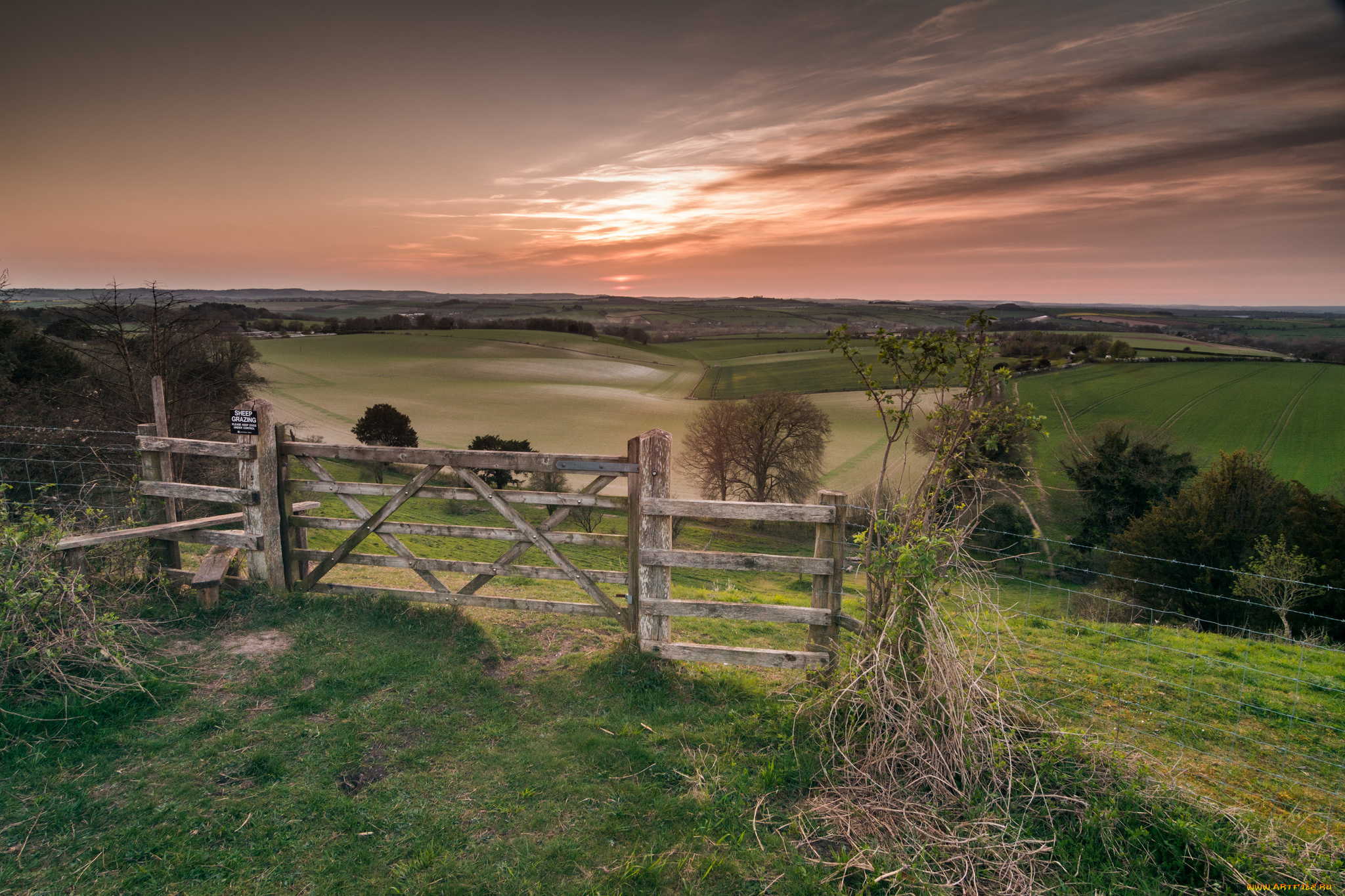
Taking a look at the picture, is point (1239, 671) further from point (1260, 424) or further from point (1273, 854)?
point (1260, 424)

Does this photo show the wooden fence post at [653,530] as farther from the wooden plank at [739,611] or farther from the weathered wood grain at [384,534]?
the weathered wood grain at [384,534]

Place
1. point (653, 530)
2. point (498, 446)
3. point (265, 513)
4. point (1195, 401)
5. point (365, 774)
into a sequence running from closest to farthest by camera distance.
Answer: point (365, 774)
point (653, 530)
point (265, 513)
point (498, 446)
point (1195, 401)

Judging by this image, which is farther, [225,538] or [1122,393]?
[1122,393]

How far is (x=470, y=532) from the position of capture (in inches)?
259

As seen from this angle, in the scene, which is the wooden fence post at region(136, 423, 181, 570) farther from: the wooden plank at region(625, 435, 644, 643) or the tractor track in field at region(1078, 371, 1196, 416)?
the tractor track in field at region(1078, 371, 1196, 416)

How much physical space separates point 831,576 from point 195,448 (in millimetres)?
7151

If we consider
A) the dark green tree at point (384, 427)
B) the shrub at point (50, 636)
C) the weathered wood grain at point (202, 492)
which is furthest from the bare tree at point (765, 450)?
the shrub at point (50, 636)

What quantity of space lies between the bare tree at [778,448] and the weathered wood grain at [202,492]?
30.9 metres

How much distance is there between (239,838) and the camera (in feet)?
12.5

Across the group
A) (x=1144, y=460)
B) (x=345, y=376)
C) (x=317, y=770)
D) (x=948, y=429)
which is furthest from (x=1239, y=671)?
(x=345, y=376)

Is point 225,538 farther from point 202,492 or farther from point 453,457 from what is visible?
point 453,457

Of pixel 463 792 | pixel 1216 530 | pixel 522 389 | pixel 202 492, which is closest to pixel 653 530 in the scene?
pixel 463 792

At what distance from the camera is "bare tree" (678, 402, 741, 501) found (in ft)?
122

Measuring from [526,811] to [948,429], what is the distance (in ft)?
13.9
